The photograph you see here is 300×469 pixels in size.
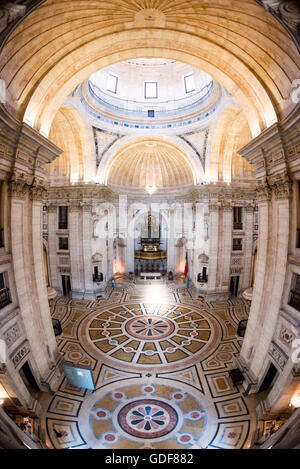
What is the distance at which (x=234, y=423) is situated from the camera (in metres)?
6.68

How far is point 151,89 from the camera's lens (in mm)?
19172

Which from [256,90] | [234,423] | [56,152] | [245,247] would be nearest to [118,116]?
[56,152]

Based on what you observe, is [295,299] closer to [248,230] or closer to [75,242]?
[248,230]

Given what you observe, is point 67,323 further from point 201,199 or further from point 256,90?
point 256,90

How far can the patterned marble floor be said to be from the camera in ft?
20.8

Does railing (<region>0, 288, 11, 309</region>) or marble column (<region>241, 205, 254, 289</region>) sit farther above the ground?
marble column (<region>241, 205, 254, 289</region>)

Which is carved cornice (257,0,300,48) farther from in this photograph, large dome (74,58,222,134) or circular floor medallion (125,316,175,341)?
circular floor medallion (125,316,175,341)

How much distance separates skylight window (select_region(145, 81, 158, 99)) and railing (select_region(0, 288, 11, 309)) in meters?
18.8

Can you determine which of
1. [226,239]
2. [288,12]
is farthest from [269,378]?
[226,239]

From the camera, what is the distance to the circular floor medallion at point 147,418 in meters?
6.48

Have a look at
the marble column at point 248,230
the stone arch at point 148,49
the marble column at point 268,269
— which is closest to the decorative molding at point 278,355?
the marble column at point 268,269

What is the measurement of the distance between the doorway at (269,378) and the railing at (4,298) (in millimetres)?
9008

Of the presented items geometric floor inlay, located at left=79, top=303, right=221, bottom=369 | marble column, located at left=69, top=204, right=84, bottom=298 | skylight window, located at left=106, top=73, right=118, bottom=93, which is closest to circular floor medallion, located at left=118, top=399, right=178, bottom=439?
geometric floor inlay, located at left=79, top=303, right=221, bottom=369

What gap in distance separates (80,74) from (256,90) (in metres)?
6.93
